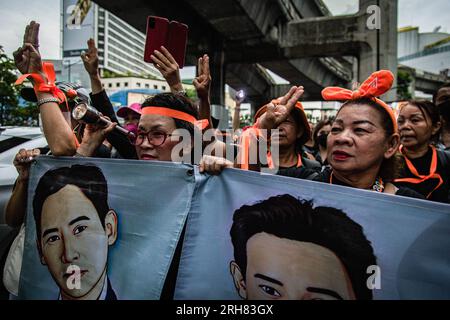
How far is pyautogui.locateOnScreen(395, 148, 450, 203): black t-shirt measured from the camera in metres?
2.17

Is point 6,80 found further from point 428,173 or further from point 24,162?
point 428,173

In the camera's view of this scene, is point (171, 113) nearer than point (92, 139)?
Yes

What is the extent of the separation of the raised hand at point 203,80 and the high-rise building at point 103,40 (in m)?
32.5

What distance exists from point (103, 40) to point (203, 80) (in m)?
99.6

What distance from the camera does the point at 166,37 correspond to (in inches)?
95.3

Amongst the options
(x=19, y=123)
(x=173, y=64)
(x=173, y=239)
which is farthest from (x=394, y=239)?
(x=19, y=123)

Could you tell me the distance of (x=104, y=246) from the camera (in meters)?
1.75

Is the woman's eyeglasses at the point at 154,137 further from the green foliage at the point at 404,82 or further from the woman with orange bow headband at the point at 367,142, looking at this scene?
the green foliage at the point at 404,82

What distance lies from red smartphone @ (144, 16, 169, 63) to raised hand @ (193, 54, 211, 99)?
1.02ft

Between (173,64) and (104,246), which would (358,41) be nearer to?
(173,64)

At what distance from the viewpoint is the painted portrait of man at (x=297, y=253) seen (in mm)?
1273

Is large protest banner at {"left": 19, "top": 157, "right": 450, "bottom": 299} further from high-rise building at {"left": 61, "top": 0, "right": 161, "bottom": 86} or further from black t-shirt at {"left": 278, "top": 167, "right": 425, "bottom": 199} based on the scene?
high-rise building at {"left": 61, "top": 0, "right": 161, "bottom": 86}

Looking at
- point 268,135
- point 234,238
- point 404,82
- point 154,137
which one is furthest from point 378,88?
point 404,82

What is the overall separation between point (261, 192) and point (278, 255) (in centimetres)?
28
